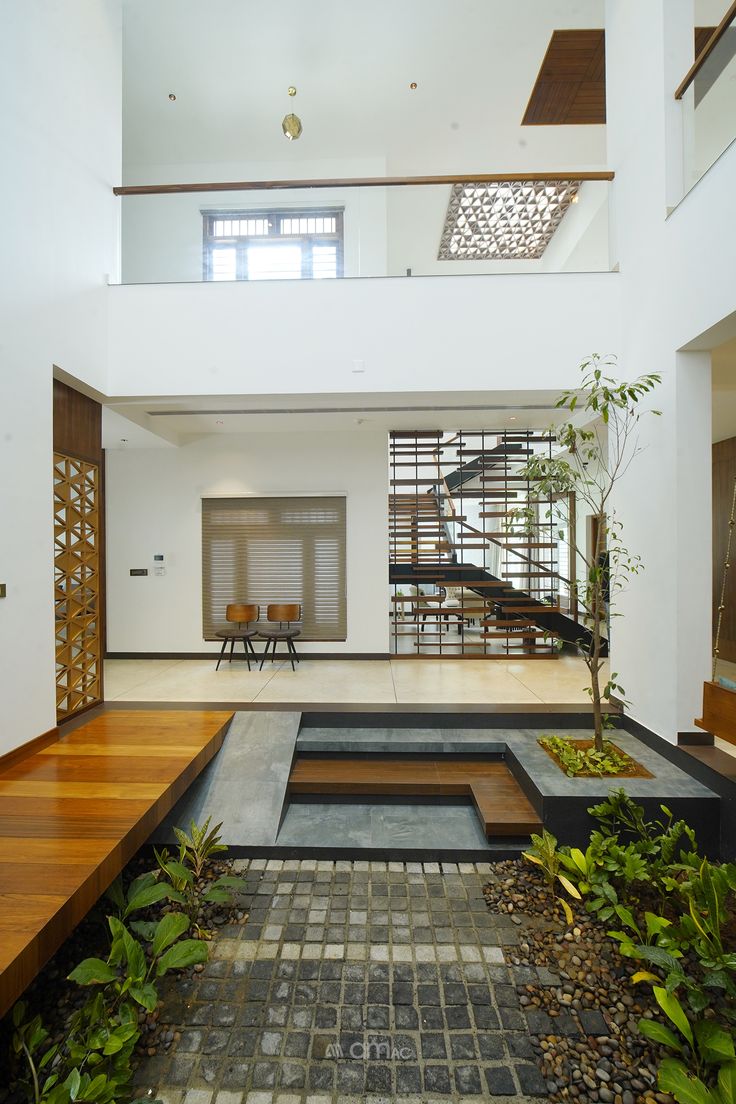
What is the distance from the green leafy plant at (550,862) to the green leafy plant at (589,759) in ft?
1.73

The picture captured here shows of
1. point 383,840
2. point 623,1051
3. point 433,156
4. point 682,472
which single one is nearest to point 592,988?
point 623,1051

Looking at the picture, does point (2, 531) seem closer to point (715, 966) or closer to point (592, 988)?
point (592, 988)

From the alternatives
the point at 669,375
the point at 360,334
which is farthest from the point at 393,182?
the point at 669,375

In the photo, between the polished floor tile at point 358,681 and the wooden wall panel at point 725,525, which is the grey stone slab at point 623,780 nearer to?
the polished floor tile at point 358,681

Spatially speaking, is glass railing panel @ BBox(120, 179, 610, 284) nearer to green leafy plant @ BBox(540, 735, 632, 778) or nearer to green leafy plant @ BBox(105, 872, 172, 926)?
green leafy plant @ BBox(540, 735, 632, 778)

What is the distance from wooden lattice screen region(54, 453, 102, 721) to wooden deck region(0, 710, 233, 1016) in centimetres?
36

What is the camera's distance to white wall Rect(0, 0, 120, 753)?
126 inches

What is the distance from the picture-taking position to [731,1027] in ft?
6.54

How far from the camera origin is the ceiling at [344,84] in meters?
4.84

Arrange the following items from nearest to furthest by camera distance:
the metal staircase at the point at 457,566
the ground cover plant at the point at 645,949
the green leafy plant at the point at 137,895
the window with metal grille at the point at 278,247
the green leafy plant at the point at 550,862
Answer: the ground cover plant at the point at 645,949 → the green leafy plant at the point at 137,895 → the green leafy plant at the point at 550,862 → the window with metal grille at the point at 278,247 → the metal staircase at the point at 457,566

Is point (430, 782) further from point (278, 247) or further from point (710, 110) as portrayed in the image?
point (710, 110)

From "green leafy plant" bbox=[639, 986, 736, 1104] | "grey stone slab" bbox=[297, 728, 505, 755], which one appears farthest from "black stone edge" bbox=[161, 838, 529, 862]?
"green leafy plant" bbox=[639, 986, 736, 1104]

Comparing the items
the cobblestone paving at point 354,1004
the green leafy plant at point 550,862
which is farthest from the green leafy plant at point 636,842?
the cobblestone paving at point 354,1004

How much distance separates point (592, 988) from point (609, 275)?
15.6ft
